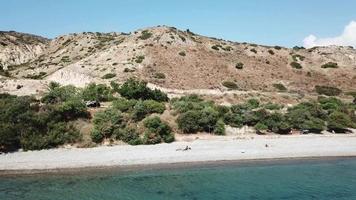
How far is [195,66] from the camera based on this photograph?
288 feet

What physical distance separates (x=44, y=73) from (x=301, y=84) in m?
51.7

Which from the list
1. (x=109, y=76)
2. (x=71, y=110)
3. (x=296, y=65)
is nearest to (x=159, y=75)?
(x=109, y=76)

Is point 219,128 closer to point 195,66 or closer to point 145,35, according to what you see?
point 195,66

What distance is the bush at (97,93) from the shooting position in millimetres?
55062

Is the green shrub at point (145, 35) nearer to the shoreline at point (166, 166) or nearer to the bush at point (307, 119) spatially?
the bush at point (307, 119)

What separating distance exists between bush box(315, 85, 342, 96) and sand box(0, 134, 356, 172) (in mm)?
36587

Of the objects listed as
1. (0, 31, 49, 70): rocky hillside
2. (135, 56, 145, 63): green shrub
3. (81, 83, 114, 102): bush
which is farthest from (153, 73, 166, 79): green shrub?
(0, 31, 49, 70): rocky hillside

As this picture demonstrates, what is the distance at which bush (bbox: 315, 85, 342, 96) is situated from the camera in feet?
259

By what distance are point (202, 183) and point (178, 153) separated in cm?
843

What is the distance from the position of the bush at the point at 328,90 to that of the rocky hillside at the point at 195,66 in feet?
5.67

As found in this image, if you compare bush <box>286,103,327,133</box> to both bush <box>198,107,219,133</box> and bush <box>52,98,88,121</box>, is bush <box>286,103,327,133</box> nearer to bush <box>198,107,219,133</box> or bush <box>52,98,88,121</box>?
bush <box>198,107,219,133</box>

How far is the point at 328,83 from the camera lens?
86938 mm

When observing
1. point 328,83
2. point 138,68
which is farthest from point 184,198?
point 328,83

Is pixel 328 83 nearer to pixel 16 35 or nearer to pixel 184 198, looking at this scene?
pixel 184 198
